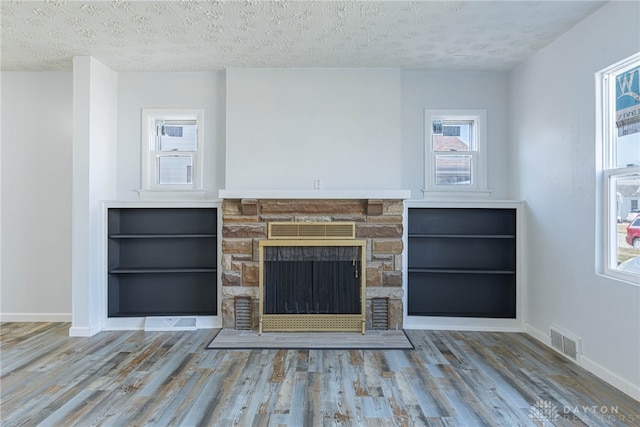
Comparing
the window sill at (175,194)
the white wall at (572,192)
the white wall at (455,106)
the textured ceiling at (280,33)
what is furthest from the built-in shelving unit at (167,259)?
the white wall at (572,192)

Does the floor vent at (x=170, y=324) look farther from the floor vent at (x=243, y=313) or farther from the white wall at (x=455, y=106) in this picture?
the white wall at (x=455, y=106)

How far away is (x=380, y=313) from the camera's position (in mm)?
4027

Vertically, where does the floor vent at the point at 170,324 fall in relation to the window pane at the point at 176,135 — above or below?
below

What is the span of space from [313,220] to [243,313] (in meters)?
1.20

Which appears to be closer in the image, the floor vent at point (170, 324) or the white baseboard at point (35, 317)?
the floor vent at point (170, 324)

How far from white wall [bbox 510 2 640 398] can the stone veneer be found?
131 cm

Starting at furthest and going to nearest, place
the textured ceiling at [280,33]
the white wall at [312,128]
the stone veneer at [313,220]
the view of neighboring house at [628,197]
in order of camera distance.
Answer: the white wall at [312,128], the stone veneer at [313,220], the textured ceiling at [280,33], the view of neighboring house at [628,197]

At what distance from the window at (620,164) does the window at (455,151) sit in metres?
1.44

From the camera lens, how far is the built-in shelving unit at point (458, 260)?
13.8ft

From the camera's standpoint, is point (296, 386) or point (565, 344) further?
point (565, 344)

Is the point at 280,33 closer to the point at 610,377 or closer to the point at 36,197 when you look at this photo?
the point at 36,197

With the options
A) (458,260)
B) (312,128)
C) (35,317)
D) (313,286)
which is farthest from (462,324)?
(35,317)

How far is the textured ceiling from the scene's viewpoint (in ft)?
9.41

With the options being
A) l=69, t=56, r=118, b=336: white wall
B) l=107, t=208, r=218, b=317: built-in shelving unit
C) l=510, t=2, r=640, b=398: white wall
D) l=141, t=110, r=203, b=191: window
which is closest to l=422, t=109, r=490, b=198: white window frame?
l=510, t=2, r=640, b=398: white wall
